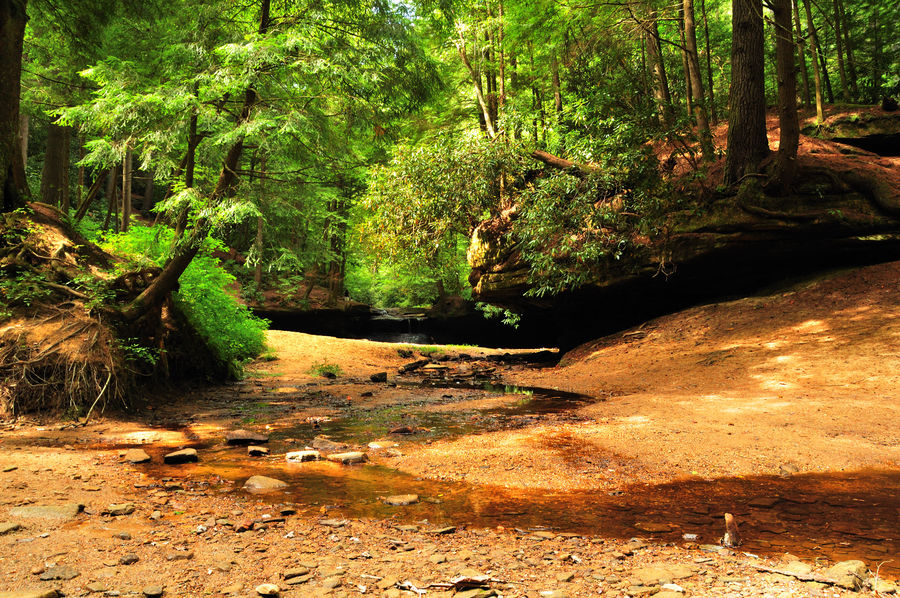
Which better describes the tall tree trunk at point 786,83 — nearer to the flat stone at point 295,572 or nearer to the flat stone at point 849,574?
the flat stone at point 849,574

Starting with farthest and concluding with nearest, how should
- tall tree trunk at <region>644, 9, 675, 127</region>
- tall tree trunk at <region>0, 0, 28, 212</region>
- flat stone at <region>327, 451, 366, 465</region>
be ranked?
tall tree trunk at <region>644, 9, 675, 127</region>, tall tree trunk at <region>0, 0, 28, 212</region>, flat stone at <region>327, 451, 366, 465</region>

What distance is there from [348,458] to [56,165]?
14.9 metres

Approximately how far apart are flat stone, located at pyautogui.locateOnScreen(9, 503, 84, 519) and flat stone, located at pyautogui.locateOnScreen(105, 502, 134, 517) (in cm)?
20

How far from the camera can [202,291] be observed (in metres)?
10.5

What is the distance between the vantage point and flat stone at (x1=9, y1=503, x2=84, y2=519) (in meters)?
3.23

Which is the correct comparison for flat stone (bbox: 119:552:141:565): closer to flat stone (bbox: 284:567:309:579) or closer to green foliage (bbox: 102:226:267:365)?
flat stone (bbox: 284:567:309:579)

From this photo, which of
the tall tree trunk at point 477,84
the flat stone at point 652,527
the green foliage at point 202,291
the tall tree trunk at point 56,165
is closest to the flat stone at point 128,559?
the flat stone at point 652,527

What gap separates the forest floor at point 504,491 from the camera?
2566 millimetres

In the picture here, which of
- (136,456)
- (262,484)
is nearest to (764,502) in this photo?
(262,484)

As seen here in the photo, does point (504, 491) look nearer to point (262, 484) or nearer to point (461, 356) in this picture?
point (262, 484)

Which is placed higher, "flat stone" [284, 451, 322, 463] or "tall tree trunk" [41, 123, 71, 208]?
"tall tree trunk" [41, 123, 71, 208]

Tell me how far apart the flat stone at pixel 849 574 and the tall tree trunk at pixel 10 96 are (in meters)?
10.9

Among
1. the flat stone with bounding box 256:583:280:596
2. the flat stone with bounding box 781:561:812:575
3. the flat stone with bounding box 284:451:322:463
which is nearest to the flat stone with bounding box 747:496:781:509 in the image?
the flat stone with bounding box 781:561:812:575

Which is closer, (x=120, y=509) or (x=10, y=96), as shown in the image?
(x=120, y=509)
